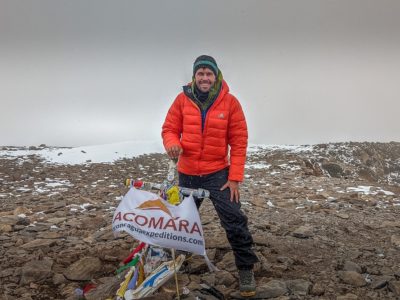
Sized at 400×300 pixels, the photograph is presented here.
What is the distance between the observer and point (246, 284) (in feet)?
14.3

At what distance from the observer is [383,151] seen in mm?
23500

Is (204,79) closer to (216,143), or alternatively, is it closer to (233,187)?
(216,143)

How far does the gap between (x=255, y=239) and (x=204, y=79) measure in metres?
3.13

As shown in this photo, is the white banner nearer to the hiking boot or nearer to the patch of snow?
the hiking boot

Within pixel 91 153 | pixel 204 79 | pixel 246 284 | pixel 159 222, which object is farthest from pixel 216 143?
pixel 91 153

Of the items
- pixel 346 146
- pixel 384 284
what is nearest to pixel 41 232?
pixel 384 284

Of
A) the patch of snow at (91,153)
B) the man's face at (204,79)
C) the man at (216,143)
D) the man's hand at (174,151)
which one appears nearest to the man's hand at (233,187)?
the man at (216,143)

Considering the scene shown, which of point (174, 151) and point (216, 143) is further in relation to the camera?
point (216, 143)

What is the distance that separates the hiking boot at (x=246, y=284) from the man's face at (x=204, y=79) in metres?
2.25

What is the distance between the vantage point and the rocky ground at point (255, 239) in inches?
184

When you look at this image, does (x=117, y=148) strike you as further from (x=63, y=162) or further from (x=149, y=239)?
(x=149, y=239)

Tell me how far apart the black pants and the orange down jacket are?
0.12m

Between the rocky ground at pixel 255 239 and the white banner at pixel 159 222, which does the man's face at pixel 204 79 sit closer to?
the white banner at pixel 159 222

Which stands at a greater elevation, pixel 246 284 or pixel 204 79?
pixel 204 79
